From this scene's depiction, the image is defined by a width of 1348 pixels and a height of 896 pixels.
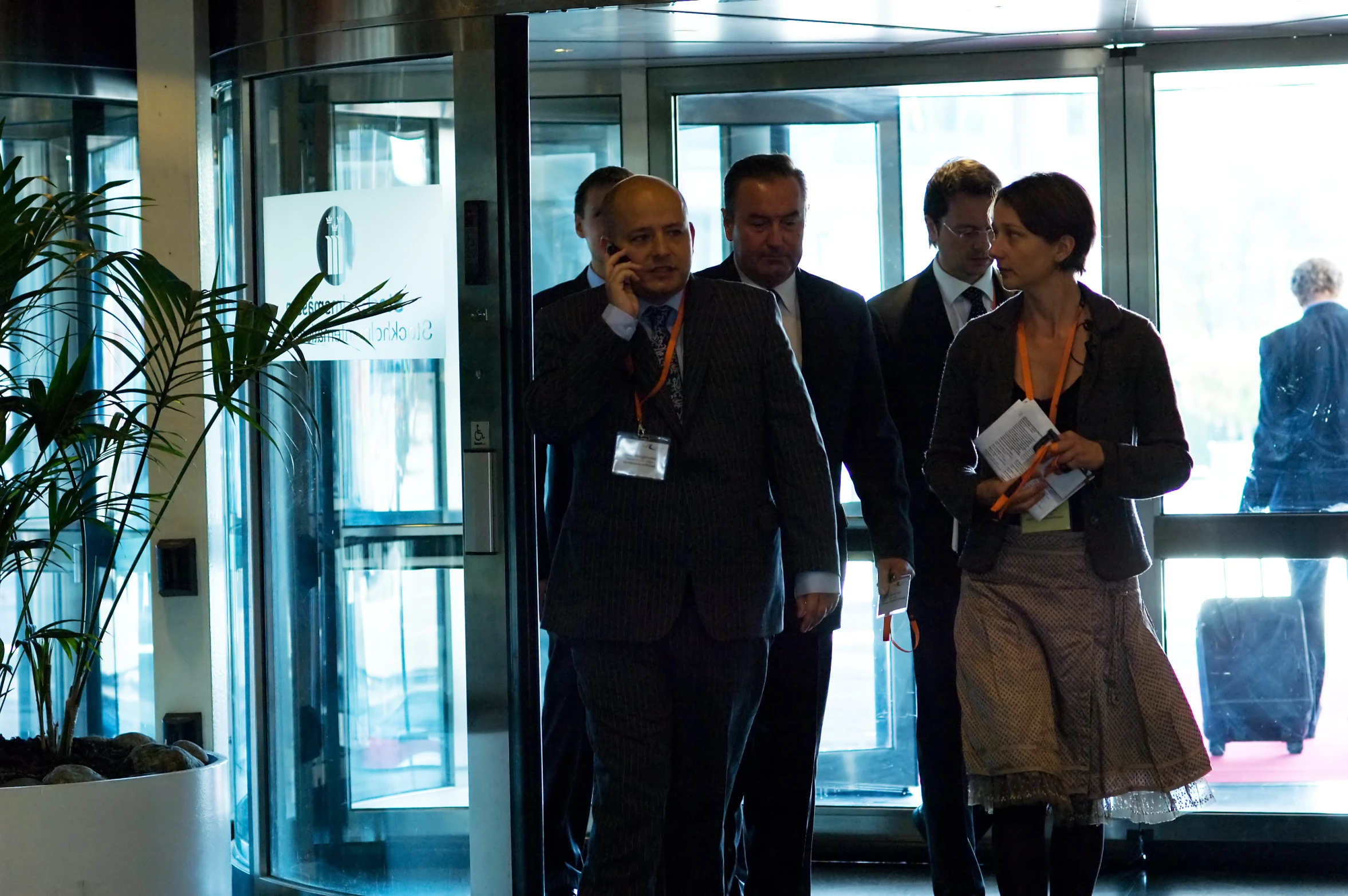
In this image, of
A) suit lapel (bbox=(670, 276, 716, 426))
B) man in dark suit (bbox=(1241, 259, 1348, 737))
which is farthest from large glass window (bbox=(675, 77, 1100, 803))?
suit lapel (bbox=(670, 276, 716, 426))

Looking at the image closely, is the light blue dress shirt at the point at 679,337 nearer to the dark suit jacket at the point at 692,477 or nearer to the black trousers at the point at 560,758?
the dark suit jacket at the point at 692,477

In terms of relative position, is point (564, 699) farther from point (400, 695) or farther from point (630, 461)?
point (630, 461)

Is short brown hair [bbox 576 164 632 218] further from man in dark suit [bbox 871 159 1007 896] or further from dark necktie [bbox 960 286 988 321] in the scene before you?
dark necktie [bbox 960 286 988 321]

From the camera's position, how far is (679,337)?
3031 millimetres

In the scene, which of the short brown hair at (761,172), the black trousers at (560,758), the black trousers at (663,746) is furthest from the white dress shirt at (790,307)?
the black trousers at (560,758)

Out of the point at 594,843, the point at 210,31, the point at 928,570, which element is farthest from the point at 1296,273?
the point at 210,31

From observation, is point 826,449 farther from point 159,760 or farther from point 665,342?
point 159,760

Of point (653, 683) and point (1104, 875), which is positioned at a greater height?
point (653, 683)

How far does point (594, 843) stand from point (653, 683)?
323mm

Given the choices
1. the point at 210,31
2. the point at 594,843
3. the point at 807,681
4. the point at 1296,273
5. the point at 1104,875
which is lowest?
the point at 1104,875

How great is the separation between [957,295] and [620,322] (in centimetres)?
131

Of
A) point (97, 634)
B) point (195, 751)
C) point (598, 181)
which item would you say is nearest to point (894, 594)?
point (598, 181)

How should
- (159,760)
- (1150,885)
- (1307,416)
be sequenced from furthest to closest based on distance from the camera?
(1307,416), (1150,885), (159,760)

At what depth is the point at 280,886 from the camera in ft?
12.8
